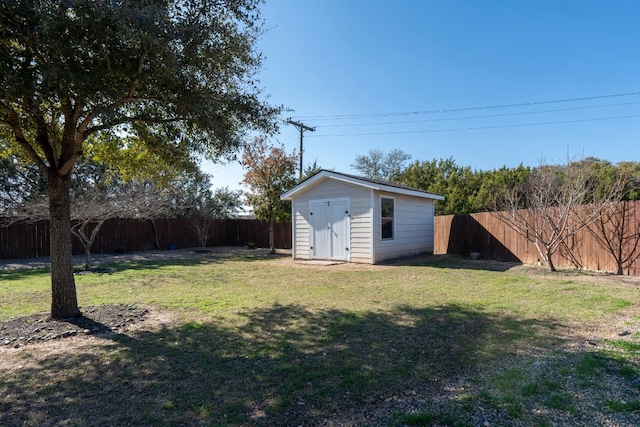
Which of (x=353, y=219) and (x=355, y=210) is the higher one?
(x=355, y=210)

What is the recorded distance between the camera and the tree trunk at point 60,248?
15.4 feet

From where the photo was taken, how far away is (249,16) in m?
5.30

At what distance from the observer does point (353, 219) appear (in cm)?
1133

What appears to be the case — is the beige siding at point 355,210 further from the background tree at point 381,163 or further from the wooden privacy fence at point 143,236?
the background tree at point 381,163

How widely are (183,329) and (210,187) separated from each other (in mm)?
22491

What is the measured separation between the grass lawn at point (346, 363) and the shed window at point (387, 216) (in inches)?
202

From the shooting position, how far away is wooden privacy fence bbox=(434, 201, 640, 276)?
8500mm

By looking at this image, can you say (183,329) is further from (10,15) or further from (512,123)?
(512,123)

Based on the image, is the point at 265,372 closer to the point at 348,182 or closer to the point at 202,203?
the point at 348,182

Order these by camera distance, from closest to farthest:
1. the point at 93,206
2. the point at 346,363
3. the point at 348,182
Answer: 1. the point at 346,363
2. the point at 93,206
3. the point at 348,182

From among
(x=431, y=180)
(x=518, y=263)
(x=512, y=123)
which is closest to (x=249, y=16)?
(x=518, y=263)

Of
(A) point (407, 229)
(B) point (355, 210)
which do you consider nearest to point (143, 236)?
(B) point (355, 210)

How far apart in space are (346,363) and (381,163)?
107 ft

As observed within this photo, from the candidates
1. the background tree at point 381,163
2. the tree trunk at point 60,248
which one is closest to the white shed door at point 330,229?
the tree trunk at point 60,248
